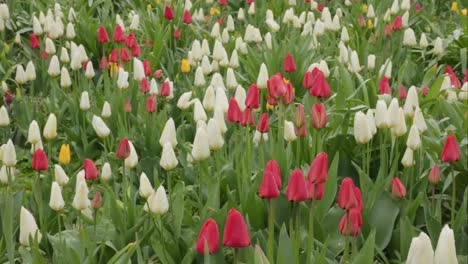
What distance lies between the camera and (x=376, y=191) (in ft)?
9.14

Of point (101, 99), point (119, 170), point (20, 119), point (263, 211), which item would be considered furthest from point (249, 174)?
point (20, 119)

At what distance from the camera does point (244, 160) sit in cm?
294

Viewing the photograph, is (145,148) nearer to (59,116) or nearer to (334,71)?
(59,116)

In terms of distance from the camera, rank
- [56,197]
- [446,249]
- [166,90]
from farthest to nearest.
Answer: [166,90]
[56,197]
[446,249]

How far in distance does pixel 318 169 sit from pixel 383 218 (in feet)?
2.98

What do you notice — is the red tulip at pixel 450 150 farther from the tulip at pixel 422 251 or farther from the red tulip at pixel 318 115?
the tulip at pixel 422 251

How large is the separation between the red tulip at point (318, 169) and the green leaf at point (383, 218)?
0.84 m

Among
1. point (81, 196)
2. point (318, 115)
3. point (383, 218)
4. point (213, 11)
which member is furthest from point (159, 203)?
point (213, 11)

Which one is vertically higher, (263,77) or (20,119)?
(263,77)

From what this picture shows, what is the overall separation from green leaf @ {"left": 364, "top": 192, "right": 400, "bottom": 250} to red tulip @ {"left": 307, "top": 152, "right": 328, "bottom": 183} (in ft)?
2.75

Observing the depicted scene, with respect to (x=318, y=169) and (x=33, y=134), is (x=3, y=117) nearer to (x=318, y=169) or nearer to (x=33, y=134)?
(x=33, y=134)

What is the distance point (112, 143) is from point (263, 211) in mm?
1085

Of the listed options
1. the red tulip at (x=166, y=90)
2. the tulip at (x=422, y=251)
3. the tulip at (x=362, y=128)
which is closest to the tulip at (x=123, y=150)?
→ the tulip at (x=362, y=128)

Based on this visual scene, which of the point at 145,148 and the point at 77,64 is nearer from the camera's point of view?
the point at 145,148
